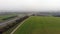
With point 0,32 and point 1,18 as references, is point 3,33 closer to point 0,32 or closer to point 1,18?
point 0,32

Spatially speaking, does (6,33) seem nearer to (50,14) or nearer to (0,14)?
(0,14)

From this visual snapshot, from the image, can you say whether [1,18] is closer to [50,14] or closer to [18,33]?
[18,33]

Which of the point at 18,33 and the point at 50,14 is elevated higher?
the point at 18,33

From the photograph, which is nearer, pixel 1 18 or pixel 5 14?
pixel 1 18

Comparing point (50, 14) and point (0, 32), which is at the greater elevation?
point (0, 32)

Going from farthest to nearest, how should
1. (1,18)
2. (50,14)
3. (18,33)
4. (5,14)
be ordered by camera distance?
(50,14) < (5,14) < (1,18) < (18,33)

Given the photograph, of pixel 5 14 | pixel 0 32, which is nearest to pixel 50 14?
pixel 5 14

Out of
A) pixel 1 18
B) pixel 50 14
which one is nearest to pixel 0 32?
pixel 1 18

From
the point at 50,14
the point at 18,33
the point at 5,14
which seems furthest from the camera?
the point at 50,14

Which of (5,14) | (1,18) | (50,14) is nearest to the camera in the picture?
(1,18)
